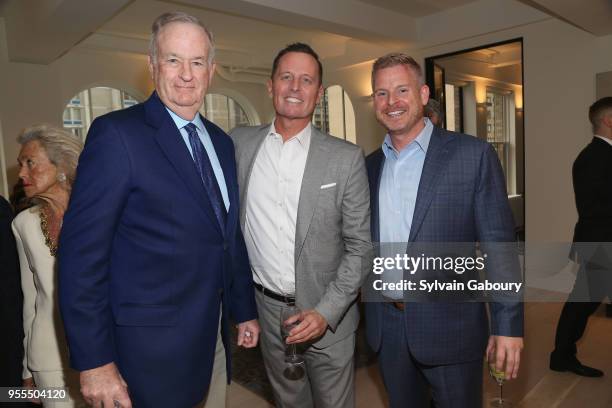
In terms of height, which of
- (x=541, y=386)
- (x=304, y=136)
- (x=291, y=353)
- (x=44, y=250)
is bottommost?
(x=541, y=386)

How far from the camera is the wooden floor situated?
9.80ft

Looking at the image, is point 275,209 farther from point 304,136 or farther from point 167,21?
point 167,21

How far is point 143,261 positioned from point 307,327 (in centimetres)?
67

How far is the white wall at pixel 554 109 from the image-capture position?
511 centimetres

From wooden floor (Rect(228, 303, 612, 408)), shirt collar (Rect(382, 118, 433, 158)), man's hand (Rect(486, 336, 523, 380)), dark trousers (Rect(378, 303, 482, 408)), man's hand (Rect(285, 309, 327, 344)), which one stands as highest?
shirt collar (Rect(382, 118, 433, 158))

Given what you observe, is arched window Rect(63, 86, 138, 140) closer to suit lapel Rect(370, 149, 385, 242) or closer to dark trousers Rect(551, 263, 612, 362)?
suit lapel Rect(370, 149, 385, 242)

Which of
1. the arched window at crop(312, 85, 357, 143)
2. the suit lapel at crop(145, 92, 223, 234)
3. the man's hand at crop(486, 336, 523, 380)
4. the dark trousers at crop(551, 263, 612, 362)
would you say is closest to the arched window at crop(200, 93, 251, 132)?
the arched window at crop(312, 85, 357, 143)

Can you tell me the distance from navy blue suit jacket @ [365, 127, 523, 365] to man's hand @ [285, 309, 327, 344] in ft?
1.14

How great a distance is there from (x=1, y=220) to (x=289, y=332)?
1.33 m

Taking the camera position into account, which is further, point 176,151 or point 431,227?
point 431,227

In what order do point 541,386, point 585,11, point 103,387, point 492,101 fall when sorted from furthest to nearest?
point 492,101
point 585,11
point 541,386
point 103,387

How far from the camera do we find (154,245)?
52.4 inches

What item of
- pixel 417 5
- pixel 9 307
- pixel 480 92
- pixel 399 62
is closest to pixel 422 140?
pixel 399 62

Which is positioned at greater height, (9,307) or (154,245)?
(154,245)
